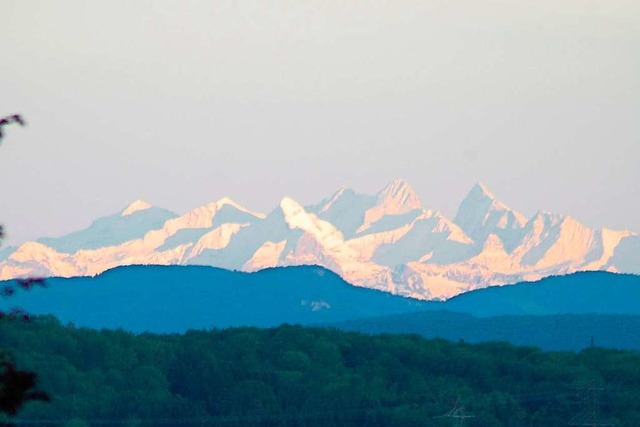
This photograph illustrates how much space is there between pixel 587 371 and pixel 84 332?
146ft

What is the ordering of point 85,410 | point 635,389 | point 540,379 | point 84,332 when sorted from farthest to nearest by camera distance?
1. point 84,332
2. point 540,379
3. point 635,389
4. point 85,410

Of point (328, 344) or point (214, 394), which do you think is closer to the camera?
point (214, 394)

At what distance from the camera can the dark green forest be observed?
495ft

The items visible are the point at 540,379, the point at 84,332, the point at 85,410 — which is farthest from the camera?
the point at 84,332

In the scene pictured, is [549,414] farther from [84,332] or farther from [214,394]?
[84,332]

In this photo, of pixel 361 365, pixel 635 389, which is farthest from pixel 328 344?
pixel 635 389

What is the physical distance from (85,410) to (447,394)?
28.5m

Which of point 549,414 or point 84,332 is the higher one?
point 84,332

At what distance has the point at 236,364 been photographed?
172 meters

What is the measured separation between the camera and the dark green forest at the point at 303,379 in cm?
15100

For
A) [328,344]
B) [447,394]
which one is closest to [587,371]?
[447,394]

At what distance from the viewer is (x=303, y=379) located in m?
168

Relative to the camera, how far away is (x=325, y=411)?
157 metres

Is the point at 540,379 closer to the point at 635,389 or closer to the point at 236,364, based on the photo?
the point at 635,389
